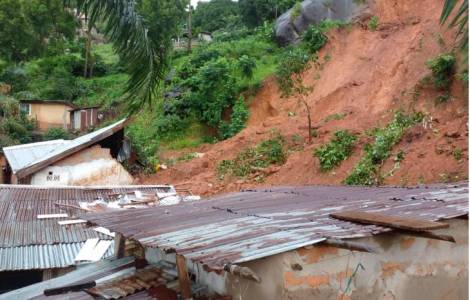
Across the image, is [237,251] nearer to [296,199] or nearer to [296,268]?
[296,268]

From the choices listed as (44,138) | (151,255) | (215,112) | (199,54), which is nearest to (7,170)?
(44,138)

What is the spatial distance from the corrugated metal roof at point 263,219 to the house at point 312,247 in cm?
1

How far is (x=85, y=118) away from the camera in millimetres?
32406

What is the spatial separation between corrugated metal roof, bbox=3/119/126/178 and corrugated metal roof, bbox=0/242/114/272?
7117 millimetres

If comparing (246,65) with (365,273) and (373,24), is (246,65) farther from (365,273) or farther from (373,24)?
(365,273)

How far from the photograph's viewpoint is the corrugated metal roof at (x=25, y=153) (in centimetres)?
1833

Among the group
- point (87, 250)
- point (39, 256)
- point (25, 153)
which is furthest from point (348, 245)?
point (25, 153)

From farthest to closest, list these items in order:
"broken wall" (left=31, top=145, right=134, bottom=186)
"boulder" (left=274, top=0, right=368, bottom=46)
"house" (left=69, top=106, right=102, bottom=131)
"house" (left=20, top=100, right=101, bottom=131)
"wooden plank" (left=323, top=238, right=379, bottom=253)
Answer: "house" (left=20, top=100, right=101, bottom=131) → "house" (left=69, top=106, right=102, bottom=131) → "boulder" (left=274, top=0, right=368, bottom=46) → "broken wall" (left=31, top=145, right=134, bottom=186) → "wooden plank" (left=323, top=238, right=379, bottom=253)

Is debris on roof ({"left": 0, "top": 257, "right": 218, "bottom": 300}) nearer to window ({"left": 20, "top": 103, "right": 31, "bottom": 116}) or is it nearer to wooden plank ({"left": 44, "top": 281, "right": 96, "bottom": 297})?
wooden plank ({"left": 44, "top": 281, "right": 96, "bottom": 297})

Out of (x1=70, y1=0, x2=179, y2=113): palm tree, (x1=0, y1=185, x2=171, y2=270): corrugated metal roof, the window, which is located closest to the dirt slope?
(x1=0, y1=185, x2=171, y2=270): corrugated metal roof

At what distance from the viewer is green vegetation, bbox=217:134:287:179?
21.0m

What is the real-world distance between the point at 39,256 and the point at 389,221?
725cm

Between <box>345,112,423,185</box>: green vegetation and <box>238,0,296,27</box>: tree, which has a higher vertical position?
<box>238,0,296,27</box>: tree

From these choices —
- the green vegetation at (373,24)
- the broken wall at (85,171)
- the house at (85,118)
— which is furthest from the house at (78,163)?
the green vegetation at (373,24)
